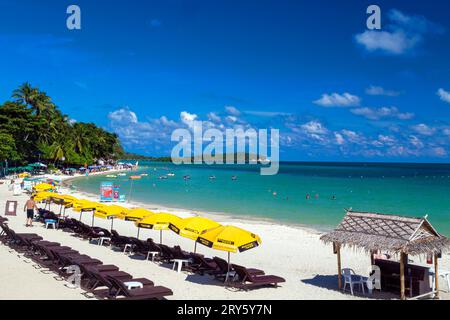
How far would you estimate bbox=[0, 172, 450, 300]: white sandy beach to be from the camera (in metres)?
8.98

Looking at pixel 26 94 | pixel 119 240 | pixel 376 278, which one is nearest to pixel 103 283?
pixel 119 240

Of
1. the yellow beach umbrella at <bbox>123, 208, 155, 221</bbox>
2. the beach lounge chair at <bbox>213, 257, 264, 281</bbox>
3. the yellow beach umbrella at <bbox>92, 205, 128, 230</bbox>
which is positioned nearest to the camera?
the beach lounge chair at <bbox>213, 257, 264, 281</bbox>

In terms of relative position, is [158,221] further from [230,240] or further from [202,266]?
[230,240]

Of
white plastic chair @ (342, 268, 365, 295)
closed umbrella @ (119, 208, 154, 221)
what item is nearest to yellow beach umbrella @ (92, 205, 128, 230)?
closed umbrella @ (119, 208, 154, 221)

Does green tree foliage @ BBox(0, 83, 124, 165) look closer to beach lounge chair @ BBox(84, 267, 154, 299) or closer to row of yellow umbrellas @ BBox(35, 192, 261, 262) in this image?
row of yellow umbrellas @ BBox(35, 192, 261, 262)

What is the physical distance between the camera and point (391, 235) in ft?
28.9

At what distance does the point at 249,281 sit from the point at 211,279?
3.95 feet

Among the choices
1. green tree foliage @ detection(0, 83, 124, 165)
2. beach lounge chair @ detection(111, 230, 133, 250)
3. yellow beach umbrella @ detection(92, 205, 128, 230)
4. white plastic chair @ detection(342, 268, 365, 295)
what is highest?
green tree foliage @ detection(0, 83, 124, 165)

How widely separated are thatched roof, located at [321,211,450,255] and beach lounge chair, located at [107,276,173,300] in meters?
3.95

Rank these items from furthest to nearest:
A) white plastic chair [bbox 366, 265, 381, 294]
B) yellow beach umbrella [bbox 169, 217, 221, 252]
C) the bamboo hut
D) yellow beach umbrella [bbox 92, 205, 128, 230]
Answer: yellow beach umbrella [bbox 92, 205, 128, 230]
yellow beach umbrella [bbox 169, 217, 221, 252]
white plastic chair [bbox 366, 265, 381, 294]
the bamboo hut

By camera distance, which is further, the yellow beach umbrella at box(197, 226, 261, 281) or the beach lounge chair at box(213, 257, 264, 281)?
the beach lounge chair at box(213, 257, 264, 281)

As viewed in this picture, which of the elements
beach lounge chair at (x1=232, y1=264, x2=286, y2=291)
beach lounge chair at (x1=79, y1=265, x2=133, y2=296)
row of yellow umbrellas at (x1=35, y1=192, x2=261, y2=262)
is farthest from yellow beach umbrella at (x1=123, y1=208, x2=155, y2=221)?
beach lounge chair at (x1=232, y1=264, x2=286, y2=291)

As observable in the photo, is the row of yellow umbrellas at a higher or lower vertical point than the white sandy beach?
higher
